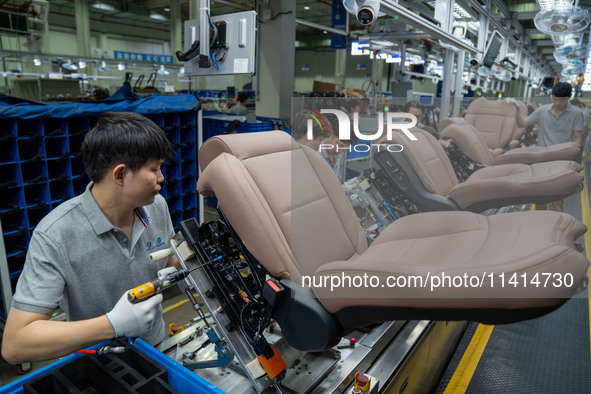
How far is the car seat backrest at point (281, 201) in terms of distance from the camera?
1.32 m

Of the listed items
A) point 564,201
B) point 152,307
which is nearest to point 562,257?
point 152,307

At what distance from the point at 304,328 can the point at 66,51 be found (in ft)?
69.2

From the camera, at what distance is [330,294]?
112 cm

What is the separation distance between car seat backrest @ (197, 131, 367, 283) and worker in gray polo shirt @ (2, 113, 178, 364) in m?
0.22

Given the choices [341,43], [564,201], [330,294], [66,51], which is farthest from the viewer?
[66,51]

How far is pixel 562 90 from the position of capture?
2.70 m

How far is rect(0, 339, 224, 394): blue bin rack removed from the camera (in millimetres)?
1040

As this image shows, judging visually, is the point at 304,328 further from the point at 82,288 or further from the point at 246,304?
the point at 82,288

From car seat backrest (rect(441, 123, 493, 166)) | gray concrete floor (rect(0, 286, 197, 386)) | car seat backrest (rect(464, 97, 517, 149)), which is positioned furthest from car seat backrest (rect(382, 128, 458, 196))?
gray concrete floor (rect(0, 286, 197, 386))

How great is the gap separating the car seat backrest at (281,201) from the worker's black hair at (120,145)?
8.0 inches

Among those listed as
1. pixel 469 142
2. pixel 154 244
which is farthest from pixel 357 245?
pixel 469 142

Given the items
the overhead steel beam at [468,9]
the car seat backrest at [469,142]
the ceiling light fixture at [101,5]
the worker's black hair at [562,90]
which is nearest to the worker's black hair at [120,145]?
the car seat backrest at [469,142]

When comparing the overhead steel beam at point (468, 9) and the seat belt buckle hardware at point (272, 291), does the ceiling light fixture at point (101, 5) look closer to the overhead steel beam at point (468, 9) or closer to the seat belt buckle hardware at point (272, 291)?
the overhead steel beam at point (468, 9)

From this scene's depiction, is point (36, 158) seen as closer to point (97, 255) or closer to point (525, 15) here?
point (97, 255)
